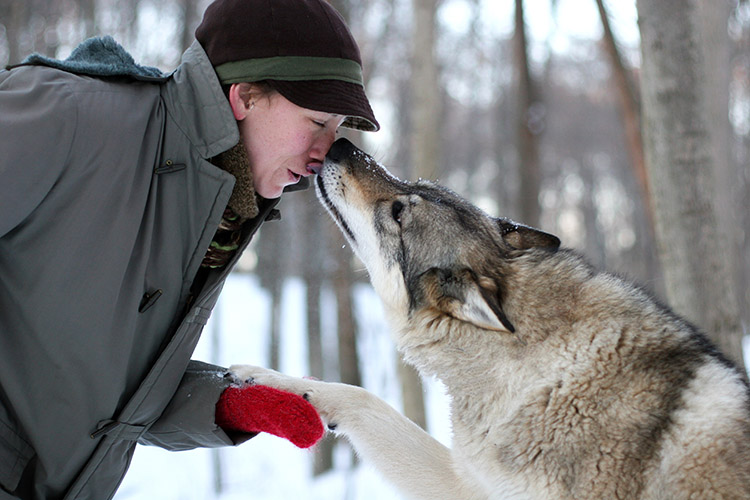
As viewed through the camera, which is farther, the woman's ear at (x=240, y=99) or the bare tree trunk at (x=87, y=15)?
the bare tree trunk at (x=87, y=15)

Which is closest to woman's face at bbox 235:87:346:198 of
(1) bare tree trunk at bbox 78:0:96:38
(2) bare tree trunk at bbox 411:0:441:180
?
→ (2) bare tree trunk at bbox 411:0:441:180

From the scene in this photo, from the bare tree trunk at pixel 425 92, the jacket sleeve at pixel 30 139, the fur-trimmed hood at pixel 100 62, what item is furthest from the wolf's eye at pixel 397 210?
the bare tree trunk at pixel 425 92

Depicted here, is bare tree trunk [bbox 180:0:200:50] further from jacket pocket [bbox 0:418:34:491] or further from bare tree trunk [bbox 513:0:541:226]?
jacket pocket [bbox 0:418:34:491]

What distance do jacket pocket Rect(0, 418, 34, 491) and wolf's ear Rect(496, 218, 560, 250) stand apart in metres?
2.20

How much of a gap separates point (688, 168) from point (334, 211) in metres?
2.22

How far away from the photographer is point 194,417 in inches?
105

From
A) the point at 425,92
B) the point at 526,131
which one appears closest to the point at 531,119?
the point at 526,131

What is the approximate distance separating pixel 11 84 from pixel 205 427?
4.87ft

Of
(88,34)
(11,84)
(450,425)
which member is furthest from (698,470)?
(88,34)

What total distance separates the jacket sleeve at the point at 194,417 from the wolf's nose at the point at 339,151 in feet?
3.64

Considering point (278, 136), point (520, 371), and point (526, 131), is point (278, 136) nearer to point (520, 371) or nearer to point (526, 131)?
point (520, 371)

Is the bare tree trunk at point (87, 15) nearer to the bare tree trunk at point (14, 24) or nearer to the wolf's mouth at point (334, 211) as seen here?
the bare tree trunk at point (14, 24)

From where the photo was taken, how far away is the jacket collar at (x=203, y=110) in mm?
2361

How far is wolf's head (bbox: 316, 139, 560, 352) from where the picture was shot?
298 cm
